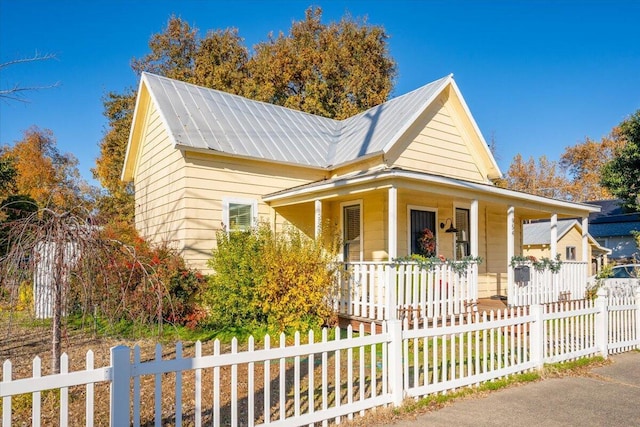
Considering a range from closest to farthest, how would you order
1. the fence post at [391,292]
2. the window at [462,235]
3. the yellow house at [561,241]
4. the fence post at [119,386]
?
the fence post at [119,386] < the fence post at [391,292] < the window at [462,235] < the yellow house at [561,241]

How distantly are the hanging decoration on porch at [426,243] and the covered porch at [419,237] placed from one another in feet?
0.21

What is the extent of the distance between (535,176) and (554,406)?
151ft

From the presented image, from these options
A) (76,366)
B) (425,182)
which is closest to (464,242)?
(425,182)

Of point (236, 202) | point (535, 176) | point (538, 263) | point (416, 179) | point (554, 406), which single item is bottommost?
point (554, 406)

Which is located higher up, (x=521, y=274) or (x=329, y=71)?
(x=329, y=71)

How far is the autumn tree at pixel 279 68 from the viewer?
26.3 meters

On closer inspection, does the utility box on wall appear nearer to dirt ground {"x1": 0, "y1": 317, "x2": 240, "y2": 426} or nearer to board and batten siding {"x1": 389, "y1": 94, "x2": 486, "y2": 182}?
board and batten siding {"x1": 389, "y1": 94, "x2": 486, "y2": 182}

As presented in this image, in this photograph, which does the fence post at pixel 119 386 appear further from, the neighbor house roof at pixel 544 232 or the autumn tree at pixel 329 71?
the neighbor house roof at pixel 544 232

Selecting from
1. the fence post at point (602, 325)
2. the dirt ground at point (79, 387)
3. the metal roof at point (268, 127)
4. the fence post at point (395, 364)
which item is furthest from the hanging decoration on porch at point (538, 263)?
the dirt ground at point (79, 387)

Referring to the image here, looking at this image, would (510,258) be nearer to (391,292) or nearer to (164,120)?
(391,292)

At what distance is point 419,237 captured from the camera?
1265cm

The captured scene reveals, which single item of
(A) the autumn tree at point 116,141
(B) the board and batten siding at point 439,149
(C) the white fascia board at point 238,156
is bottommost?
(C) the white fascia board at point 238,156

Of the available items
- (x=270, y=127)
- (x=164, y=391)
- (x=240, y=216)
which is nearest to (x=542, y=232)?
(x=270, y=127)

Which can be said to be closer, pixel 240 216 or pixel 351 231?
pixel 240 216
